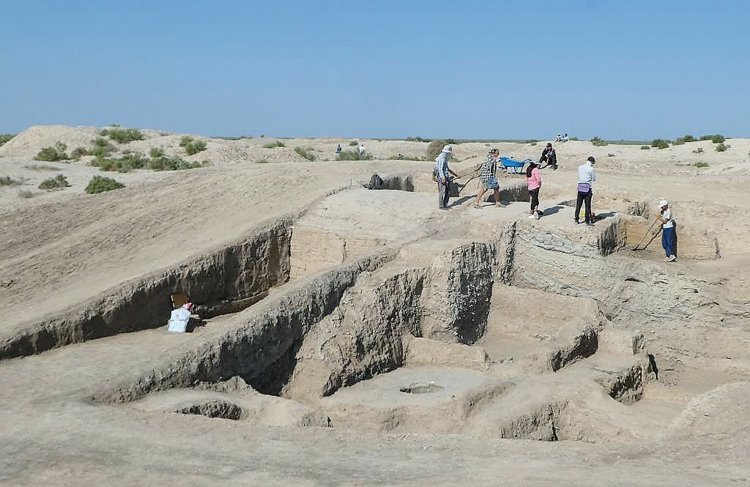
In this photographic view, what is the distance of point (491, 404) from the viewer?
952 centimetres

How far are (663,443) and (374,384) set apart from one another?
4.54m

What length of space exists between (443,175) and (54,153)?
18.5 m

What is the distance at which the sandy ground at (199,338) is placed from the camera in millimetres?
6012

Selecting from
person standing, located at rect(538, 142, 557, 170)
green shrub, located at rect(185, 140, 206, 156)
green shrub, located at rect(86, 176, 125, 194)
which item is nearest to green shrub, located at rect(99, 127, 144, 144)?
green shrub, located at rect(185, 140, 206, 156)

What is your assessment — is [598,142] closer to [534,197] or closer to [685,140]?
[685,140]

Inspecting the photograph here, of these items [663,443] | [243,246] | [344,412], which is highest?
[243,246]

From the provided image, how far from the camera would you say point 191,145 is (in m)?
29.2

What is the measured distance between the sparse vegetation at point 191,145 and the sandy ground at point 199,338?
5945 mm

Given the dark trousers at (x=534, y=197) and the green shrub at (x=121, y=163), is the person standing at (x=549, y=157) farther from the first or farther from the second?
the green shrub at (x=121, y=163)

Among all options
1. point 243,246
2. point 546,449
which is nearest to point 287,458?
point 546,449

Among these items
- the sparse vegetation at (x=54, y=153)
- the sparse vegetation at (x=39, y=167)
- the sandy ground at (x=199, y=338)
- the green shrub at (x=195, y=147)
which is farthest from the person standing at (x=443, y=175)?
the sparse vegetation at (x=54, y=153)

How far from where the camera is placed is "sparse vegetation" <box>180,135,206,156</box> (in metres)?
28.7

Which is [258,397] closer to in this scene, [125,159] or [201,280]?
[201,280]

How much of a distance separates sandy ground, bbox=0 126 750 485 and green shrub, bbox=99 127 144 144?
7811mm
